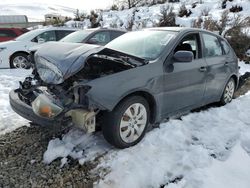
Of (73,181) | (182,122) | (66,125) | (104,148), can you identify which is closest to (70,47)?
(66,125)

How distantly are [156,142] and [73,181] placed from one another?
51.6 inches

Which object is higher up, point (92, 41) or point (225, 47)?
point (225, 47)

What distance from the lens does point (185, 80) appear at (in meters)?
4.68

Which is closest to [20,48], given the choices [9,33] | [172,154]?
[9,33]

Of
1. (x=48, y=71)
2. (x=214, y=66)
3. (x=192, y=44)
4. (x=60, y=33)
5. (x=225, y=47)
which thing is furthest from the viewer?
(x=60, y=33)

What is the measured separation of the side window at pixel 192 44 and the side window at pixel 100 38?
4071 millimetres

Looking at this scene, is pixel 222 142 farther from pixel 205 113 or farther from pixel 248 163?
pixel 205 113

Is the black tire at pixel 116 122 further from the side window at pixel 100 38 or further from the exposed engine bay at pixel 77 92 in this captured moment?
the side window at pixel 100 38

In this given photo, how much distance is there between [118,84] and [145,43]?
4.06 feet

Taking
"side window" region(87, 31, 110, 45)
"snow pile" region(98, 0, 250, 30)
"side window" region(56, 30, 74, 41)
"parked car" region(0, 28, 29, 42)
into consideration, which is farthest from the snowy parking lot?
"snow pile" region(98, 0, 250, 30)

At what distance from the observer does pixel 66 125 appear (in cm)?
360

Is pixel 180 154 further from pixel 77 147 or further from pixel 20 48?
pixel 20 48

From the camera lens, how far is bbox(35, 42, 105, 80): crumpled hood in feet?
11.5

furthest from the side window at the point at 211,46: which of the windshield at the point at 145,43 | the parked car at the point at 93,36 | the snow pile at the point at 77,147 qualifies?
the parked car at the point at 93,36
